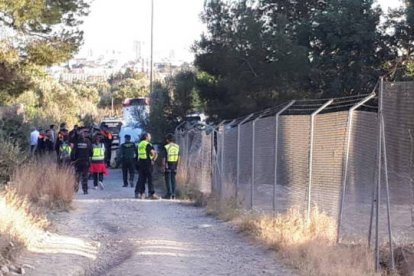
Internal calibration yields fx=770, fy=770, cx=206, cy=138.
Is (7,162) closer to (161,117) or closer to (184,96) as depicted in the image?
(161,117)

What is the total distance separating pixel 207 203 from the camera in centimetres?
1775

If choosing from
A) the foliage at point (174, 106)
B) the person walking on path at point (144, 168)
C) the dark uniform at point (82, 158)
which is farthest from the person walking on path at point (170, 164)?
the foliage at point (174, 106)

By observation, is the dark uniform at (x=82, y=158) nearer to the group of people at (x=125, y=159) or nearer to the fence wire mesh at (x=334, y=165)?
the group of people at (x=125, y=159)

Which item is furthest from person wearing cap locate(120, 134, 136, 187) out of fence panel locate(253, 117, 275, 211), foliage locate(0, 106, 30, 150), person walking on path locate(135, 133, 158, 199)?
fence panel locate(253, 117, 275, 211)

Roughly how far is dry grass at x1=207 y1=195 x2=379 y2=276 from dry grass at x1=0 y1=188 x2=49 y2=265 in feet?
11.3

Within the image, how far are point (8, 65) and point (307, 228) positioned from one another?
12.2 m

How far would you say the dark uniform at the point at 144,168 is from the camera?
20.3 m

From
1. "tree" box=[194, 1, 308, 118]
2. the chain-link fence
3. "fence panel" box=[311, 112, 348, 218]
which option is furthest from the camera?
"tree" box=[194, 1, 308, 118]

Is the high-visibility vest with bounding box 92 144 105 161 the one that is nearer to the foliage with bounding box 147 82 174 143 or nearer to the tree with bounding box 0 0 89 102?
the tree with bounding box 0 0 89 102

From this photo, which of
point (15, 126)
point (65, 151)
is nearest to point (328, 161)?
point (65, 151)

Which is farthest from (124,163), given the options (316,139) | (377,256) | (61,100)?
(61,100)

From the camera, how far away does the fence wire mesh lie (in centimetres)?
972

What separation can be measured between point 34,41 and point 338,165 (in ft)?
41.3

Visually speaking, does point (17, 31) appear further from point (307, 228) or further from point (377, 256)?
point (377, 256)
